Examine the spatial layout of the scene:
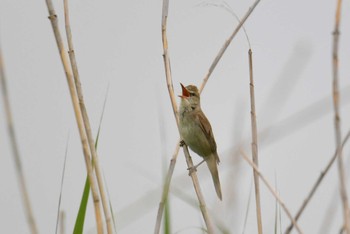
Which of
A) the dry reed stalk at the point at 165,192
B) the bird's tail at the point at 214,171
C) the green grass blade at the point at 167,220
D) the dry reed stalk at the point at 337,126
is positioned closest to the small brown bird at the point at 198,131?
the bird's tail at the point at 214,171

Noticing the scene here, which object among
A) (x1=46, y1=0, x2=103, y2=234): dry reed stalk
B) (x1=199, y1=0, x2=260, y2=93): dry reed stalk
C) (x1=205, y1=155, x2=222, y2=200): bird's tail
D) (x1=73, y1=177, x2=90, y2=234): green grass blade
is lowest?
(x1=73, y1=177, x2=90, y2=234): green grass blade

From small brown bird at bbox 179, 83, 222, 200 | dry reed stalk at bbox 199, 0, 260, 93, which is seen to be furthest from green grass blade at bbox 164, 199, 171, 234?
small brown bird at bbox 179, 83, 222, 200

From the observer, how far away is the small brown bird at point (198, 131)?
517cm

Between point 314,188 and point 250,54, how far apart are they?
43.7 inches

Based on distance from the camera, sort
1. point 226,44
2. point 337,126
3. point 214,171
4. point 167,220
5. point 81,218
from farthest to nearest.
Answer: point 214,171 < point 226,44 < point 81,218 < point 167,220 < point 337,126

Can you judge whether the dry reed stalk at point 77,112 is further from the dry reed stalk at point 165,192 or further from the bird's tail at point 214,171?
the bird's tail at point 214,171

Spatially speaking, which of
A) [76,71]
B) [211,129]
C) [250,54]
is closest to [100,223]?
[76,71]

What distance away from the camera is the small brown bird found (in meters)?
5.17

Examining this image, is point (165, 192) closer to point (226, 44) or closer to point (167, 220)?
point (167, 220)

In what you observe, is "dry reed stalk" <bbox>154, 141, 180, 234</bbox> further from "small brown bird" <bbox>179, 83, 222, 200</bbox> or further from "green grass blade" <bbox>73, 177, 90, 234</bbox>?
"small brown bird" <bbox>179, 83, 222, 200</bbox>

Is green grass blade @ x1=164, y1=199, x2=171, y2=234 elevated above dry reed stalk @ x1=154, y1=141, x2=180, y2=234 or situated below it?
below

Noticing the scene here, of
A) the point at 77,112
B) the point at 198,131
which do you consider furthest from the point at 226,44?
the point at 198,131

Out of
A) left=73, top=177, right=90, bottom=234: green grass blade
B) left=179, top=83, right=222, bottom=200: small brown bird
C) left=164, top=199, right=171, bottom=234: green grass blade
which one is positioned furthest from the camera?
left=179, top=83, right=222, bottom=200: small brown bird

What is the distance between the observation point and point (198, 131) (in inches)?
209
